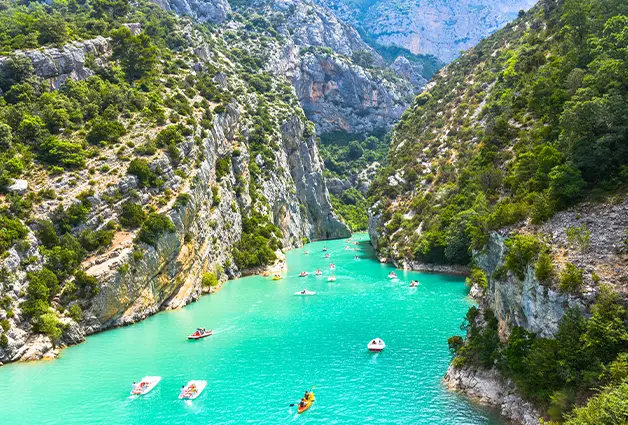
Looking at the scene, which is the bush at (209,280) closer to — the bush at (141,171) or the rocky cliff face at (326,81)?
the bush at (141,171)

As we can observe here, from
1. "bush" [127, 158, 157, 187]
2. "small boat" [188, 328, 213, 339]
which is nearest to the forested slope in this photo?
"small boat" [188, 328, 213, 339]

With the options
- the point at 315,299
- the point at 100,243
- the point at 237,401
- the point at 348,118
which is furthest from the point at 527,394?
the point at 348,118

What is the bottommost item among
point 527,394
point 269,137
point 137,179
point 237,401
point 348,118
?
point 237,401

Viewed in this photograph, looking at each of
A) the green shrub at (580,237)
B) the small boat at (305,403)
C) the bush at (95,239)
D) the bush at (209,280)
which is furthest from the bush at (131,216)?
the green shrub at (580,237)

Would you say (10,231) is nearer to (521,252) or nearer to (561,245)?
(521,252)

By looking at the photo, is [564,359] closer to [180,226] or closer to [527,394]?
[527,394]

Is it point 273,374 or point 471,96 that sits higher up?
point 471,96

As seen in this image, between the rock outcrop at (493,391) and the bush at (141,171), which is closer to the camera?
the rock outcrop at (493,391)

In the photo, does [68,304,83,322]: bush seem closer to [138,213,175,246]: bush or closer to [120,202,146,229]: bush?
[138,213,175,246]: bush
